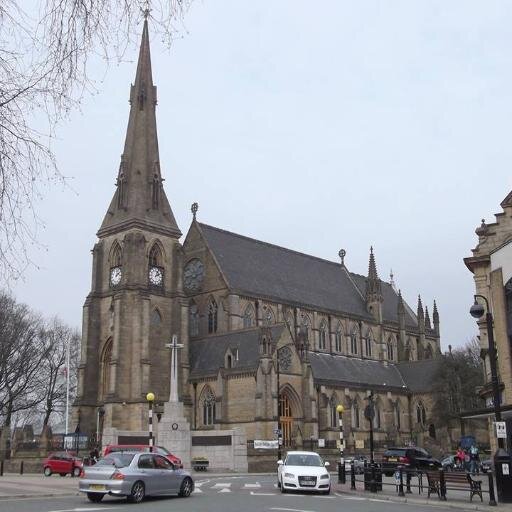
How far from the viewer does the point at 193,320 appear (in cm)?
7175

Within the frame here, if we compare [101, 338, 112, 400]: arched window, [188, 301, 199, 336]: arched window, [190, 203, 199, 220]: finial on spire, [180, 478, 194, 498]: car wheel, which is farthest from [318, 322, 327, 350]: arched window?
[180, 478, 194, 498]: car wheel

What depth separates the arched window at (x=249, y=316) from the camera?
229ft

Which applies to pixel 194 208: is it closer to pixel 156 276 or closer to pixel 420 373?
pixel 156 276

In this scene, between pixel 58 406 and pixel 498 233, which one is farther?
pixel 58 406

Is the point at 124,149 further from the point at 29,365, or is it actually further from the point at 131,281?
the point at 29,365

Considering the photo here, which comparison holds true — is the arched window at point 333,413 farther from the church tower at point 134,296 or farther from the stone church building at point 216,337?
the church tower at point 134,296

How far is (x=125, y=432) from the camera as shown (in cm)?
5362

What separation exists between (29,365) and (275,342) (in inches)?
1153

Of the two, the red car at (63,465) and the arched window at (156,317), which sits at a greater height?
the arched window at (156,317)

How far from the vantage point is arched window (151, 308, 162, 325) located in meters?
64.0

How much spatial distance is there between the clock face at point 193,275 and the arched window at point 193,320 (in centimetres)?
171

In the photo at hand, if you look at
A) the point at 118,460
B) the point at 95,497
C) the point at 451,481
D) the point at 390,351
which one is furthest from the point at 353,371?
the point at 95,497

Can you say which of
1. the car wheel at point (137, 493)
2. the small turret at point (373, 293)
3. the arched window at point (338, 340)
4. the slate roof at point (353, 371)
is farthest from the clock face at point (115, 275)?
the car wheel at point (137, 493)

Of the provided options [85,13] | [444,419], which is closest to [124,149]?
[444,419]
